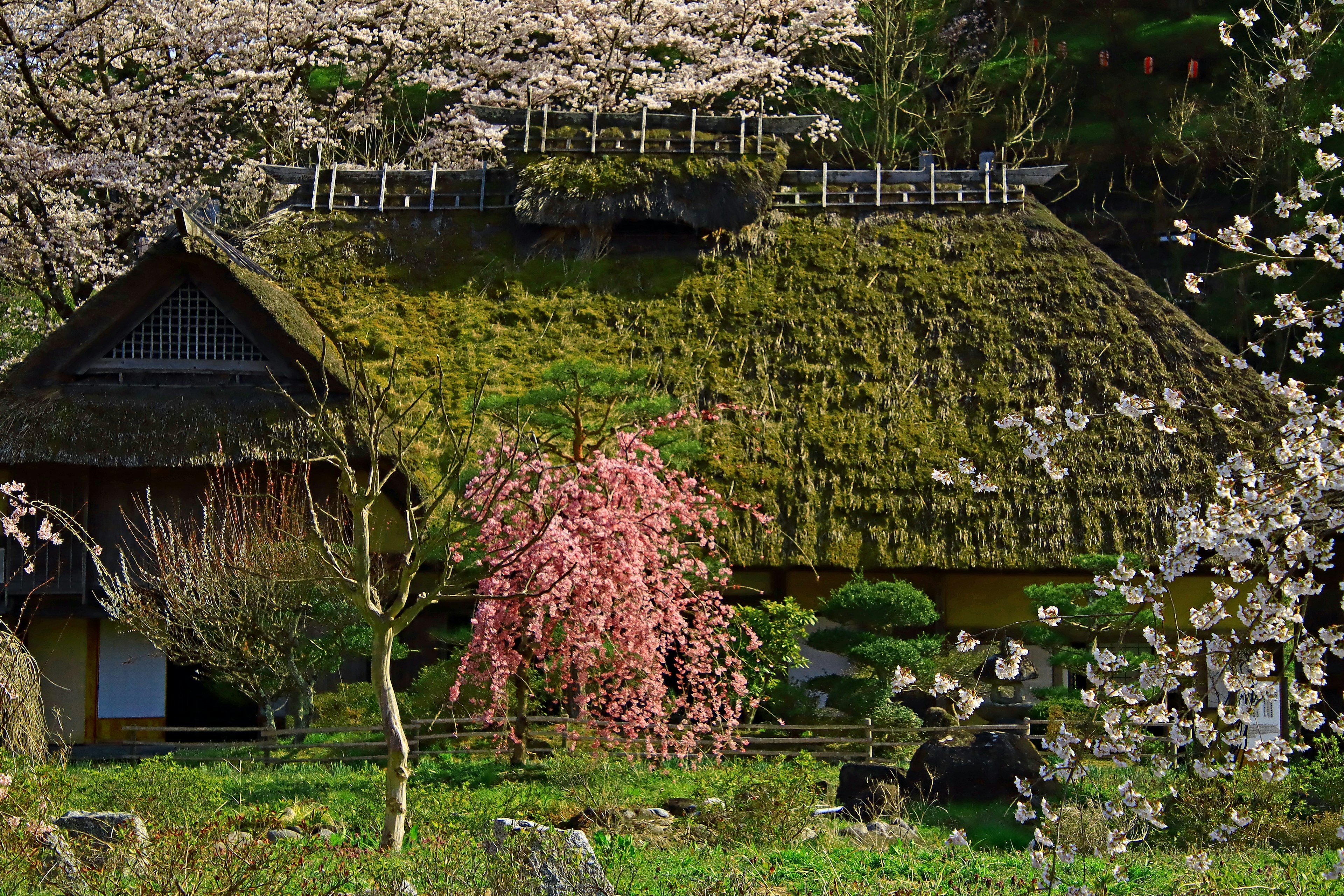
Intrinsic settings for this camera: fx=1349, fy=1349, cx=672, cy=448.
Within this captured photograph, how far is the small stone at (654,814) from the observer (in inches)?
364

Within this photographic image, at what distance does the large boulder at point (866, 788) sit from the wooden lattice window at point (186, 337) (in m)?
8.29

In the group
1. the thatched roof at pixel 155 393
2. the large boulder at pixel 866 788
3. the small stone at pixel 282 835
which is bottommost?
the small stone at pixel 282 835

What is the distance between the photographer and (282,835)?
8.52m

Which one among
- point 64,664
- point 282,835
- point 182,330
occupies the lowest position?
point 282,835

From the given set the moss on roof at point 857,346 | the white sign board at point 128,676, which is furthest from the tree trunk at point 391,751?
the white sign board at point 128,676

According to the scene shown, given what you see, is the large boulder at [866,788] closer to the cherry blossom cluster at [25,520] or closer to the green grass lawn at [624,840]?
the green grass lawn at [624,840]

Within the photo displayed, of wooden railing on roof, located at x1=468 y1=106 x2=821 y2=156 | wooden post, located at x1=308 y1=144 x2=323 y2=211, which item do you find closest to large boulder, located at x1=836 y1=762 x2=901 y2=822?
wooden railing on roof, located at x1=468 y1=106 x2=821 y2=156

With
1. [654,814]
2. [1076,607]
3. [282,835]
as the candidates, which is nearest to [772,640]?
[1076,607]

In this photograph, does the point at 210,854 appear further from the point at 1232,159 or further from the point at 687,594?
the point at 1232,159

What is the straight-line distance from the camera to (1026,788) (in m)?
5.72

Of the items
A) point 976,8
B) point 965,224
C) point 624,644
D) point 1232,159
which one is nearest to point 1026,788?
point 624,644

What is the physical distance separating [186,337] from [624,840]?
374 inches

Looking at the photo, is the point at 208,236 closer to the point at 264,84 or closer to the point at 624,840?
the point at 264,84

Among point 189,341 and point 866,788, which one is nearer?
point 866,788
